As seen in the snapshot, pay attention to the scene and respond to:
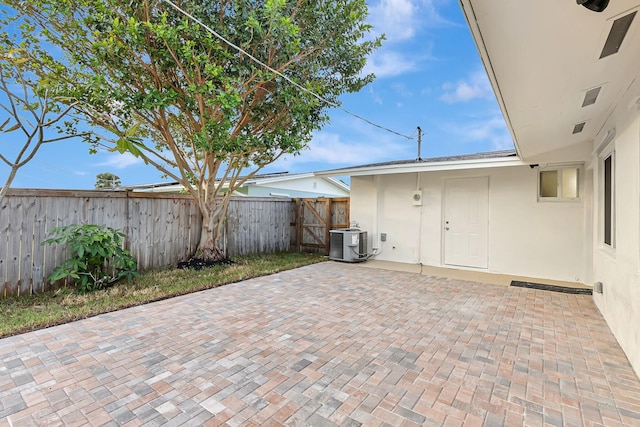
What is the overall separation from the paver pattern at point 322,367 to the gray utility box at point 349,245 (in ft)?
10.5

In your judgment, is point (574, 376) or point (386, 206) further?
point (386, 206)

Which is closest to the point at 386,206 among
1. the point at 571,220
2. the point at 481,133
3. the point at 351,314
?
the point at 571,220

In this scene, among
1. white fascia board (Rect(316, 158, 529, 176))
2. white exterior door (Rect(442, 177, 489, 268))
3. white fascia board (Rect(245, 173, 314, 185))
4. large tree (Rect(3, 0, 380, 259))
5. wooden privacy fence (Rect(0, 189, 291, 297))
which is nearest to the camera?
wooden privacy fence (Rect(0, 189, 291, 297))

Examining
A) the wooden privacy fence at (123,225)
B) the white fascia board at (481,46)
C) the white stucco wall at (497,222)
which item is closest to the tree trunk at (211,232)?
the wooden privacy fence at (123,225)

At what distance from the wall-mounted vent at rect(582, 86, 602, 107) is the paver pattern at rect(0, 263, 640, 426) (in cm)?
247

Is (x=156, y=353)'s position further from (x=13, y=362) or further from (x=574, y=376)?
(x=574, y=376)

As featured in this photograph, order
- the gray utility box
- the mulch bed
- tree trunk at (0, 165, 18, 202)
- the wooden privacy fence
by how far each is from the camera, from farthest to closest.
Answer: the gray utility box < the mulch bed < the wooden privacy fence < tree trunk at (0, 165, 18, 202)

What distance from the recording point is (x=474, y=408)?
6.61 feet

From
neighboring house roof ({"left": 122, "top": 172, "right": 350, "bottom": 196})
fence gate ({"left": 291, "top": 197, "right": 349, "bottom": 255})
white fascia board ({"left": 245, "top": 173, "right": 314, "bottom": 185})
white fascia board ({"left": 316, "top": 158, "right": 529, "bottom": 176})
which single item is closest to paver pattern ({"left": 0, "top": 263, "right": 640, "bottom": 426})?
white fascia board ({"left": 316, "top": 158, "right": 529, "bottom": 176})

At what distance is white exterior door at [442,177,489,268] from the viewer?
6.67m

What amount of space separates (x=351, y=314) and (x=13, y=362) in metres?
3.20

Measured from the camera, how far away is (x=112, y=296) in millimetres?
4281

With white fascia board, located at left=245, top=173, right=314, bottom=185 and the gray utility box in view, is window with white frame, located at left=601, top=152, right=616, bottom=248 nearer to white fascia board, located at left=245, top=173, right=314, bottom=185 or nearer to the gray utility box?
the gray utility box

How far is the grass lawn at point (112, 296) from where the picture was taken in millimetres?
3415
